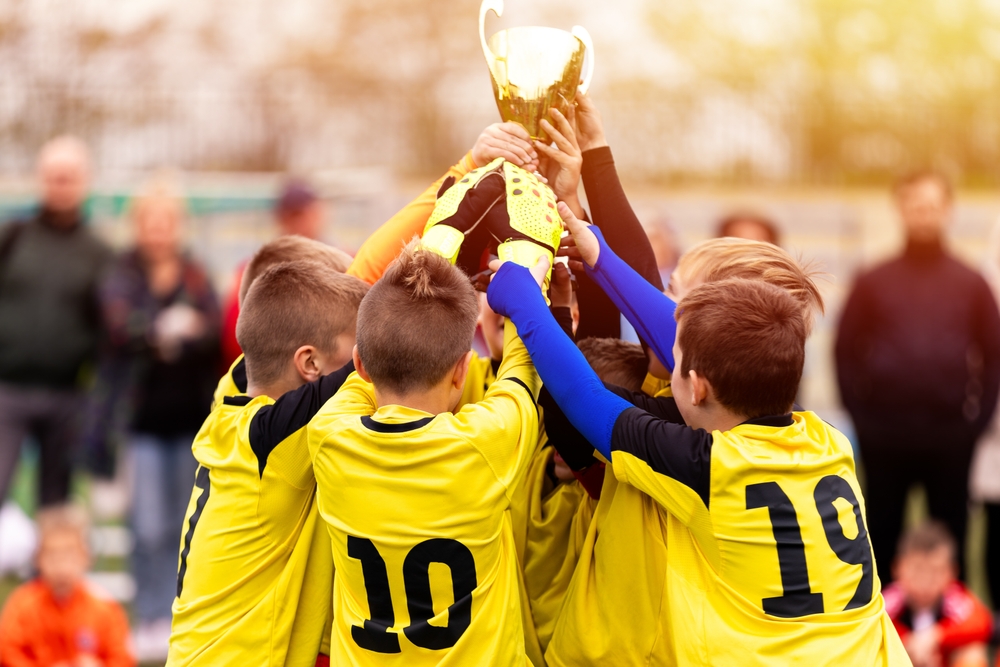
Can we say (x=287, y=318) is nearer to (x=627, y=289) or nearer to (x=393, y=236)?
(x=393, y=236)

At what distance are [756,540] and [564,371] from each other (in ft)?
1.61

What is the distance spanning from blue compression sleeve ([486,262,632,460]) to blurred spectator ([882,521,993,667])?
10.0 feet

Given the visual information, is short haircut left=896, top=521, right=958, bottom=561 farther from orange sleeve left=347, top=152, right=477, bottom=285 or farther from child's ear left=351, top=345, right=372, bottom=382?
child's ear left=351, top=345, right=372, bottom=382

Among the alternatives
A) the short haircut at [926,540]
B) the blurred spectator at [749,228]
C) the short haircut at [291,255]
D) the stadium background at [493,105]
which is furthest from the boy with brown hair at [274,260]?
the stadium background at [493,105]

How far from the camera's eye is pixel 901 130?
14.0 meters

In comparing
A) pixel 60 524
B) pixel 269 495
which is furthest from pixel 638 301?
pixel 60 524

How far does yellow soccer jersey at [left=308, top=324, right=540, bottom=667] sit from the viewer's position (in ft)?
6.30

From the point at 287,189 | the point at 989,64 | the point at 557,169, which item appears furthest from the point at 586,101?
the point at 989,64

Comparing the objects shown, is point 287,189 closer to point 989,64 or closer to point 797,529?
point 797,529

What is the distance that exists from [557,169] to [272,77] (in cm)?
1256

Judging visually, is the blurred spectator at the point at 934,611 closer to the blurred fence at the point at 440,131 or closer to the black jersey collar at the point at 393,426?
the black jersey collar at the point at 393,426

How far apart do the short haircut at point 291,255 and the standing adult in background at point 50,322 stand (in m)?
2.86

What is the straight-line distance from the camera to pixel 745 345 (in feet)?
6.29

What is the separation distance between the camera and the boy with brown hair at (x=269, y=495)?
6.99 feet
